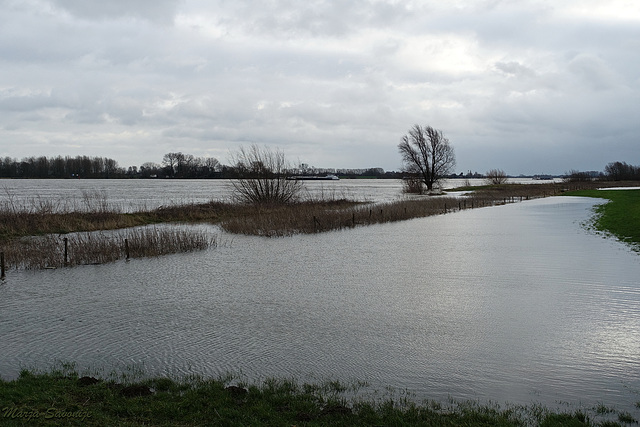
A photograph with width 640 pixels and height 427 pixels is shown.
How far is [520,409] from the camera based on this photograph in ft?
20.5

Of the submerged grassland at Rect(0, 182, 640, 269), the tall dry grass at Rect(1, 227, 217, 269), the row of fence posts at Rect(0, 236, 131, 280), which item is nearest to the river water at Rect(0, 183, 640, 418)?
the row of fence posts at Rect(0, 236, 131, 280)

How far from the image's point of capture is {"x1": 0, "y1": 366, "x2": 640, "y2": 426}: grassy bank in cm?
566

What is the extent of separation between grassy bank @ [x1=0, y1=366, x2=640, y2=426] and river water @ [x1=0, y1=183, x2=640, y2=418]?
0.54 metres

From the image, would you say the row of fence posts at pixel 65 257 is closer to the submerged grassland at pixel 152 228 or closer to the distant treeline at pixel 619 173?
the submerged grassland at pixel 152 228

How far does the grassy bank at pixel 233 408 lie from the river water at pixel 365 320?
1.78ft

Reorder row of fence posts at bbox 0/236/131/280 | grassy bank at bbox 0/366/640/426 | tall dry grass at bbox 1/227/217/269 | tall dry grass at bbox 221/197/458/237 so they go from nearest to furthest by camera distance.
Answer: grassy bank at bbox 0/366/640/426 < row of fence posts at bbox 0/236/131/280 < tall dry grass at bbox 1/227/217/269 < tall dry grass at bbox 221/197/458/237

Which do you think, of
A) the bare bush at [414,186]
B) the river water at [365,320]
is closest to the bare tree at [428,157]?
the bare bush at [414,186]

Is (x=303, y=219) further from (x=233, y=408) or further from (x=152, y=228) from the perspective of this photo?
(x=233, y=408)

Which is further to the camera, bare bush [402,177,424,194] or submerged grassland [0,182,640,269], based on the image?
bare bush [402,177,424,194]

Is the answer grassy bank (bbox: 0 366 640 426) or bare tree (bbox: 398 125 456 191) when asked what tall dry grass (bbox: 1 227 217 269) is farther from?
bare tree (bbox: 398 125 456 191)

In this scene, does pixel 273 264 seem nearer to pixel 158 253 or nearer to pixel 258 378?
pixel 158 253

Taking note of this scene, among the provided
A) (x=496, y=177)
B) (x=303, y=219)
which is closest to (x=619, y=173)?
(x=496, y=177)

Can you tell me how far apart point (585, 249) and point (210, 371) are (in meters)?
16.7

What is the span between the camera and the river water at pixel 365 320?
7.68m
